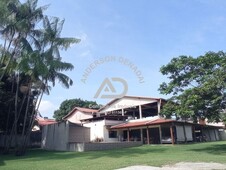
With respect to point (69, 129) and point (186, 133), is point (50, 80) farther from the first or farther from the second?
point (186, 133)

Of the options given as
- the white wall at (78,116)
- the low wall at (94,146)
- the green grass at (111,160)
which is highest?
the white wall at (78,116)

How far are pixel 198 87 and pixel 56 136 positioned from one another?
18.2 meters

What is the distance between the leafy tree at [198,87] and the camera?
16.7 m

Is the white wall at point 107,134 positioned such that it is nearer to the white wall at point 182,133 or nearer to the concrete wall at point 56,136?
the concrete wall at point 56,136

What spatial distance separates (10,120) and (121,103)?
15.7m

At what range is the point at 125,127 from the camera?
30.1m

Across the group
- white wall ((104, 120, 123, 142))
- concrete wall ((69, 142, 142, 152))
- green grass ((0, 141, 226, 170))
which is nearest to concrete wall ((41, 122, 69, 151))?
concrete wall ((69, 142, 142, 152))

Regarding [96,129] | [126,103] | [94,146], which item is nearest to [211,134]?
[126,103]

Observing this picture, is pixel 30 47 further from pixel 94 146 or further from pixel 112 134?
pixel 112 134

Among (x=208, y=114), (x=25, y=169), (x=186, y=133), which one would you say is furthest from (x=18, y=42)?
(x=186, y=133)

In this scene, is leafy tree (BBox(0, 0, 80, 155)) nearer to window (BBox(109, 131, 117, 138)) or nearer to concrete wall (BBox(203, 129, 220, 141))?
window (BBox(109, 131, 117, 138))

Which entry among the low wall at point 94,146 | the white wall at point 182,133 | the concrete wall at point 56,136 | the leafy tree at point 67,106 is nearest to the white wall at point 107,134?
the concrete wall at point 56,136

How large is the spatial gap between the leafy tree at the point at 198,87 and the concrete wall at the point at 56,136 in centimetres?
1274

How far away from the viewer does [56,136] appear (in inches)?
1137
